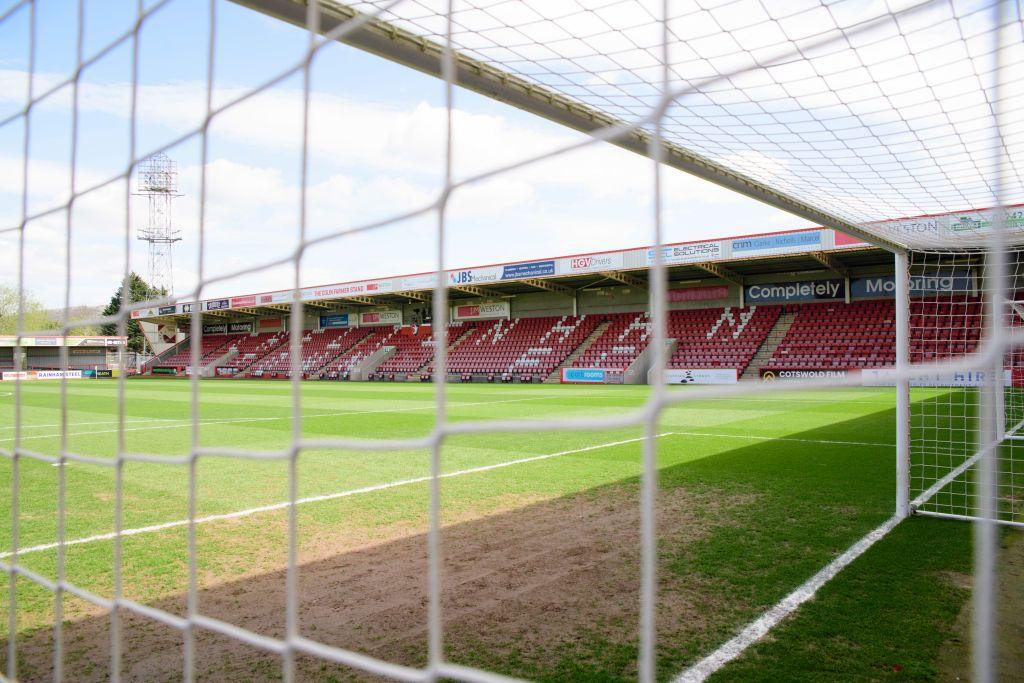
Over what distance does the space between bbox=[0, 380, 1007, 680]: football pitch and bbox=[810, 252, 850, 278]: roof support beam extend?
14070 mm

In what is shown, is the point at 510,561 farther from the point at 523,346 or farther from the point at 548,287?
the point at 523,346

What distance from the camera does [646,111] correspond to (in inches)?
138

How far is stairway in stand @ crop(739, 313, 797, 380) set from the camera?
2105 centimetres

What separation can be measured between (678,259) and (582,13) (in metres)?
19.7

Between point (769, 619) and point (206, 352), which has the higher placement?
point (206, 352)

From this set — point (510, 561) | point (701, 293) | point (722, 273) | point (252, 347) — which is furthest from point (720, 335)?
point (252, 347)

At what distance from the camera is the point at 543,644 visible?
8.00 ft

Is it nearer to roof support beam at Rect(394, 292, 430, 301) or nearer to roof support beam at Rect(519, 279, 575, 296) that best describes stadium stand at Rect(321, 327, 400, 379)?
roof support beam at Rect(394, 292, 430, 301)

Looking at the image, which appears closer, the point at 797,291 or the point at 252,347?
the point at 797,291

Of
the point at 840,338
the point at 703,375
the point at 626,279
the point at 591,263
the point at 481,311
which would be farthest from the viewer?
the point at 481,311

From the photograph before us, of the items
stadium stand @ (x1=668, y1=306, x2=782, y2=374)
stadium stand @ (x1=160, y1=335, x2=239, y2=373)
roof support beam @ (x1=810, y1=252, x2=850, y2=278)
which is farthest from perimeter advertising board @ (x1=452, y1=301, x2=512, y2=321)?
roof support beam @ (x1=810, y1=252, x2=850, y2=278)

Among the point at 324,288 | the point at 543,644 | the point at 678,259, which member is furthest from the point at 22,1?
the point at 324,288

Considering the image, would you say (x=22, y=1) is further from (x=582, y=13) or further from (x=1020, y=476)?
(x=1020, y=476)

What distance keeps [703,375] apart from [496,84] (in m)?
18.9
